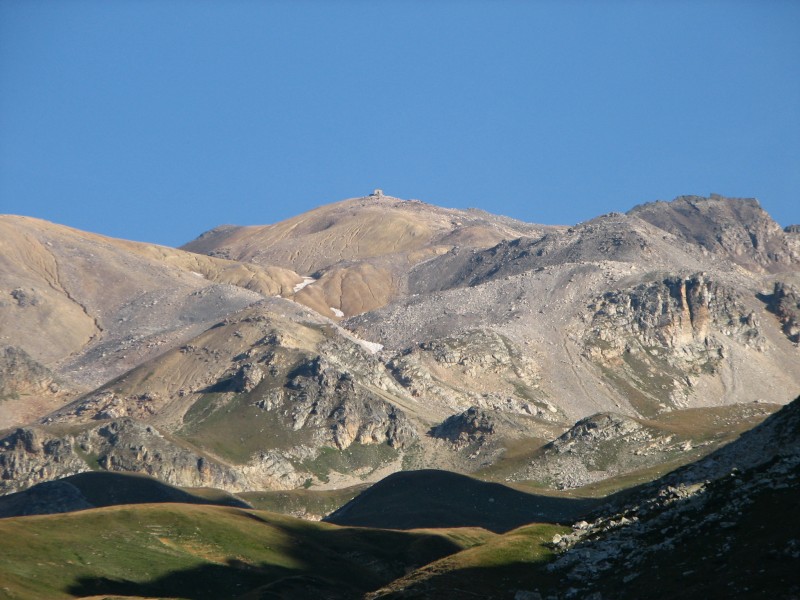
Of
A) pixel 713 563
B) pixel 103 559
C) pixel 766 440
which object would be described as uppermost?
pixel 103 559

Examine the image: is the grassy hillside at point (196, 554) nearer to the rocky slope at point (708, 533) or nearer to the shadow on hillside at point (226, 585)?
the shadow on hillside at point (226, 585)

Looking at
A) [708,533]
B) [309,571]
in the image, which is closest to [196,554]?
[309,571]

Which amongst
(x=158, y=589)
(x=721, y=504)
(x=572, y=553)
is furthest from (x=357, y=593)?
(x=721, y=504)

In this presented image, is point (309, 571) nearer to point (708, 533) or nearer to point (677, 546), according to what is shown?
point (677, 546)

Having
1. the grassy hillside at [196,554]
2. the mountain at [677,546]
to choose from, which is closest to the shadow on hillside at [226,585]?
the grassy hillside at [196,554]

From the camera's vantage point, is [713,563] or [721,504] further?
[721,504]

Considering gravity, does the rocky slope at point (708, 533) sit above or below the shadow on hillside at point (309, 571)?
below

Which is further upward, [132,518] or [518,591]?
[132,518]

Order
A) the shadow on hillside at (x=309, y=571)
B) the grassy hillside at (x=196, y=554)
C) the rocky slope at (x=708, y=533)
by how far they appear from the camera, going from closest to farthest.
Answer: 1. the rocky slope at (x=708, y=533)
2. the grassy hillside at (x=196, y=554)
3. the shadow on hillside at (x=309, y=571)

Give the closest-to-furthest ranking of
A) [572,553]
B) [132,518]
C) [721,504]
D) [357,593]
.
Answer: [721,504] → [572,553] → [357,593] → [132,518]

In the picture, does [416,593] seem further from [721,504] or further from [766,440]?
[766,440]

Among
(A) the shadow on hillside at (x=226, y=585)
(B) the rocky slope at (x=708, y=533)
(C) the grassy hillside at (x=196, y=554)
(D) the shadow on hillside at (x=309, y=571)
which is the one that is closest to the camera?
(B) the rocky slope at (x=708, y=533)

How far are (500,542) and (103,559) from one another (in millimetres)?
45201

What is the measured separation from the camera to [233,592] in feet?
353
